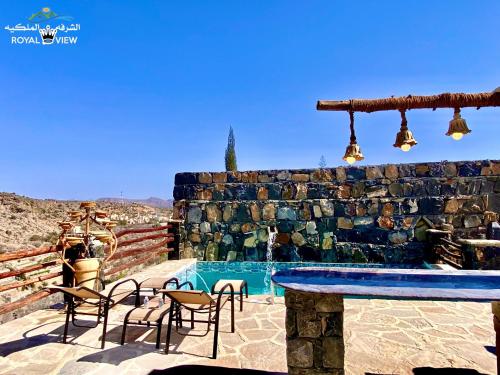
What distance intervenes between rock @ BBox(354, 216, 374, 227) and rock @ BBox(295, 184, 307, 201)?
162cm

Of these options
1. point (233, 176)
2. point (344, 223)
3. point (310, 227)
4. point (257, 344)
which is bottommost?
point (257, 344)

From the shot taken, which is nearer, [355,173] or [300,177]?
[355,173]

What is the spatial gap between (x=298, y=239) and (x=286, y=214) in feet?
2.69

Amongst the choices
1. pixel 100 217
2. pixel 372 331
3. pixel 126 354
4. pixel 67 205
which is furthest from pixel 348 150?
pixel 67 205

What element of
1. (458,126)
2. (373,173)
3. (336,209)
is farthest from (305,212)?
(458,126)

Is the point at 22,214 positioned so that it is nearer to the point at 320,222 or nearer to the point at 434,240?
the point at 320,222

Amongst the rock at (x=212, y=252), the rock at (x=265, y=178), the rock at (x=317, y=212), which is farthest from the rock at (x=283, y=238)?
the rock at (x=212, y=252)

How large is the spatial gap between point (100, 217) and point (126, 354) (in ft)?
8.11

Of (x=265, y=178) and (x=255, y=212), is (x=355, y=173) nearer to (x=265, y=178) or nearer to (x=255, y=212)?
(x=265, y=178)

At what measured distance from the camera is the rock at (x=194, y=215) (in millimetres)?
10102

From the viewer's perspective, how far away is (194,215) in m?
10.1

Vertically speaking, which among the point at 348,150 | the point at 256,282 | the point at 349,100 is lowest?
the point at 256,282

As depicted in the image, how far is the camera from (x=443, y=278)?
276cm

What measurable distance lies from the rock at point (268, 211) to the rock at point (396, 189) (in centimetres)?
339
